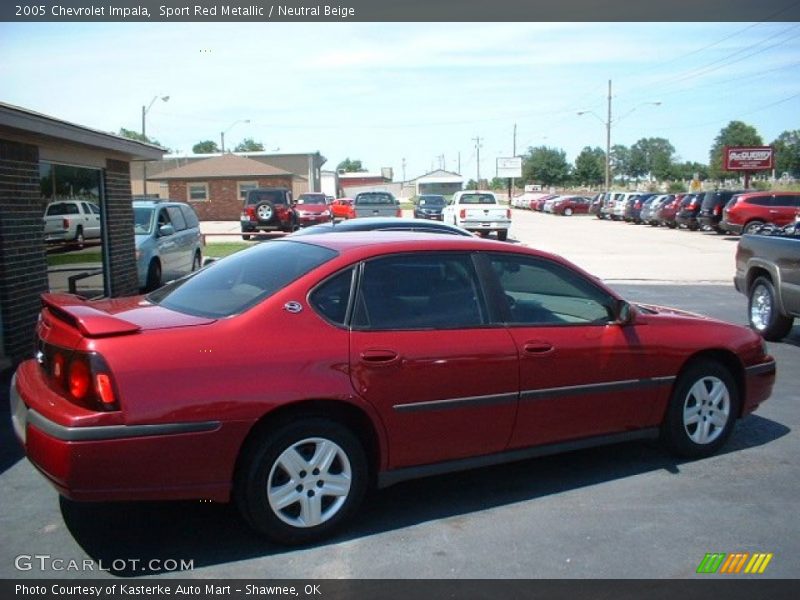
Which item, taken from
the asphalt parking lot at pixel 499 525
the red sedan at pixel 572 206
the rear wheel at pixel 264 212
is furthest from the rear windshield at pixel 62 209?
the red sedan at pixel 572 206

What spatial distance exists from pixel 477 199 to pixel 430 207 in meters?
4.39

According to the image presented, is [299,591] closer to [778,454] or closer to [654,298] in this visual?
[778,454]

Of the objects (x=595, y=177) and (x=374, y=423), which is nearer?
(x=374, y=423)

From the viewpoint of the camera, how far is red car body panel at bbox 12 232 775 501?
3.55 m

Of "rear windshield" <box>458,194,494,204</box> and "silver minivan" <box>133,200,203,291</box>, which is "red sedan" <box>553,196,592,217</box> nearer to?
"rear windshield" <box>458,194,494,204</box>

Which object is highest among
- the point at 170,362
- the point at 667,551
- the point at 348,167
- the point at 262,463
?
the point at 348,167

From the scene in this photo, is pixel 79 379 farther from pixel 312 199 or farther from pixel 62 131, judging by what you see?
pixel 312 199

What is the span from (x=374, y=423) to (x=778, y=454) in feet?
10.3

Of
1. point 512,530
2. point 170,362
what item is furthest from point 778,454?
point 170,362

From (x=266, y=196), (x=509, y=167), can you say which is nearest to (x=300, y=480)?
(x=266, y=196)

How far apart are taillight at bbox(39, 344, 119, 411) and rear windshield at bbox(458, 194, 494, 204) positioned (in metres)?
24.2

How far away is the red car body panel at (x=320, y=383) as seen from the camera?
3549 millimetres

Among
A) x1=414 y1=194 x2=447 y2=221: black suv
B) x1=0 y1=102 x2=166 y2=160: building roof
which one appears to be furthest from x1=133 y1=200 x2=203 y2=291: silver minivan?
x1=414 y1=194 x2=447 y2=221: black suv

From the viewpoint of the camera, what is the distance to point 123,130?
323ft
